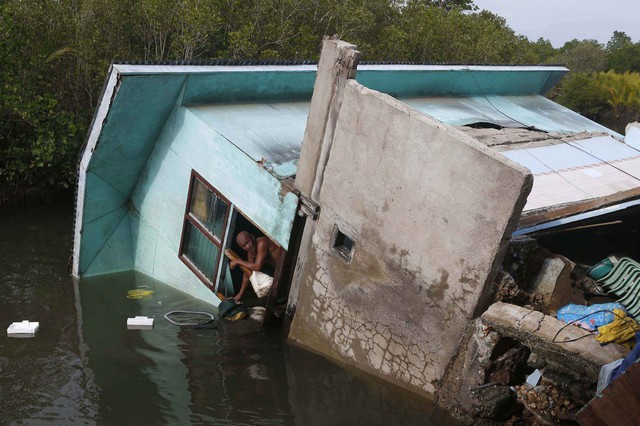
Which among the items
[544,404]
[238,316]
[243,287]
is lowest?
[238,316]

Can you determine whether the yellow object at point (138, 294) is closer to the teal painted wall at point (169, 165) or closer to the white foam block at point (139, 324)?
the teal painted wall at point (169, 165)

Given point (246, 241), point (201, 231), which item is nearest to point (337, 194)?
point (246, 241)

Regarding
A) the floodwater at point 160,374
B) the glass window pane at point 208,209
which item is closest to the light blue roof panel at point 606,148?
the floodwater at point 160,374

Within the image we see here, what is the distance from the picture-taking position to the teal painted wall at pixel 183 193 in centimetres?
771

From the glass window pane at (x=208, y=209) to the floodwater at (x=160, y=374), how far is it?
3.87 ft

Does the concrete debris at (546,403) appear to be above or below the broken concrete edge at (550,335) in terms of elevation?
below

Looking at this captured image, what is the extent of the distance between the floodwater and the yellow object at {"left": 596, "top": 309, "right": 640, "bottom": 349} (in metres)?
1.63

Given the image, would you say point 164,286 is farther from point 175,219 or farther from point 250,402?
point 250,402

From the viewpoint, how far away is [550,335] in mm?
5805

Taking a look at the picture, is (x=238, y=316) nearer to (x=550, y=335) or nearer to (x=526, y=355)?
(x=526, y=355)

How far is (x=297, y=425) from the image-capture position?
6.43m

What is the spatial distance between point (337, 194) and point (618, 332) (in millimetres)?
3125

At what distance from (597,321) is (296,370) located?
328 cm

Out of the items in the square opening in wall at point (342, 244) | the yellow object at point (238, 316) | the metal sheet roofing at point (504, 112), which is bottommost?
the yellow object at point (238, 316)
